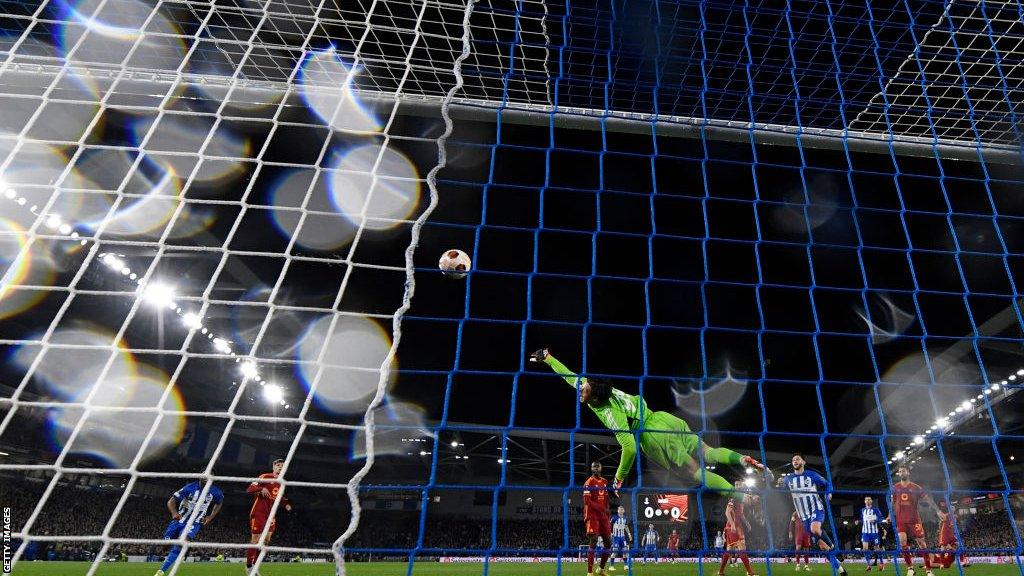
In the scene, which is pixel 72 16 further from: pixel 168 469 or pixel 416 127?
pixel 168 469

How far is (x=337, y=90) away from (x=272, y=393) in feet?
71.9

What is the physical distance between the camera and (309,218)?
929 cm

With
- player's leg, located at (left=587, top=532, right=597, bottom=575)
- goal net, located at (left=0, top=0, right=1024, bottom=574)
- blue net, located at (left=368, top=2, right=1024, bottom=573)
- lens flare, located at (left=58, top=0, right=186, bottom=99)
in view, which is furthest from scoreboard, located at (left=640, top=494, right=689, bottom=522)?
lens flare, located at (left=58, top=0, right=186, bottom=99)

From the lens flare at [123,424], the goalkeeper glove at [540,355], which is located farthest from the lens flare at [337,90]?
the lens flare at [123,424]

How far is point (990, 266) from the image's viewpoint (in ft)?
28.1

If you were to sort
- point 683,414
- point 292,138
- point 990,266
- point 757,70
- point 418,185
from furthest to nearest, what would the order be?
point 683,414
point 990,266
point 418,185
point 292,138
point 757,70

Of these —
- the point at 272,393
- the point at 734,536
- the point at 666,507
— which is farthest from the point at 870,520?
the point at 272,393

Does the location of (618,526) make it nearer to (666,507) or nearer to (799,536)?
(799,536)

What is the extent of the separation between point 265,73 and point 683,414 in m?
25.1

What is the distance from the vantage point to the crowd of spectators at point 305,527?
56.1 ft

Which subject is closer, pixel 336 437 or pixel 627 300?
pixel 627 300

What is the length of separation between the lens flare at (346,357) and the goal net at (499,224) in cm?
16

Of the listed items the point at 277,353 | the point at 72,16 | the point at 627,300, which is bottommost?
the point at 277,353

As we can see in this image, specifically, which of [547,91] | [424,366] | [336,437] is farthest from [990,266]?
[336,437]
